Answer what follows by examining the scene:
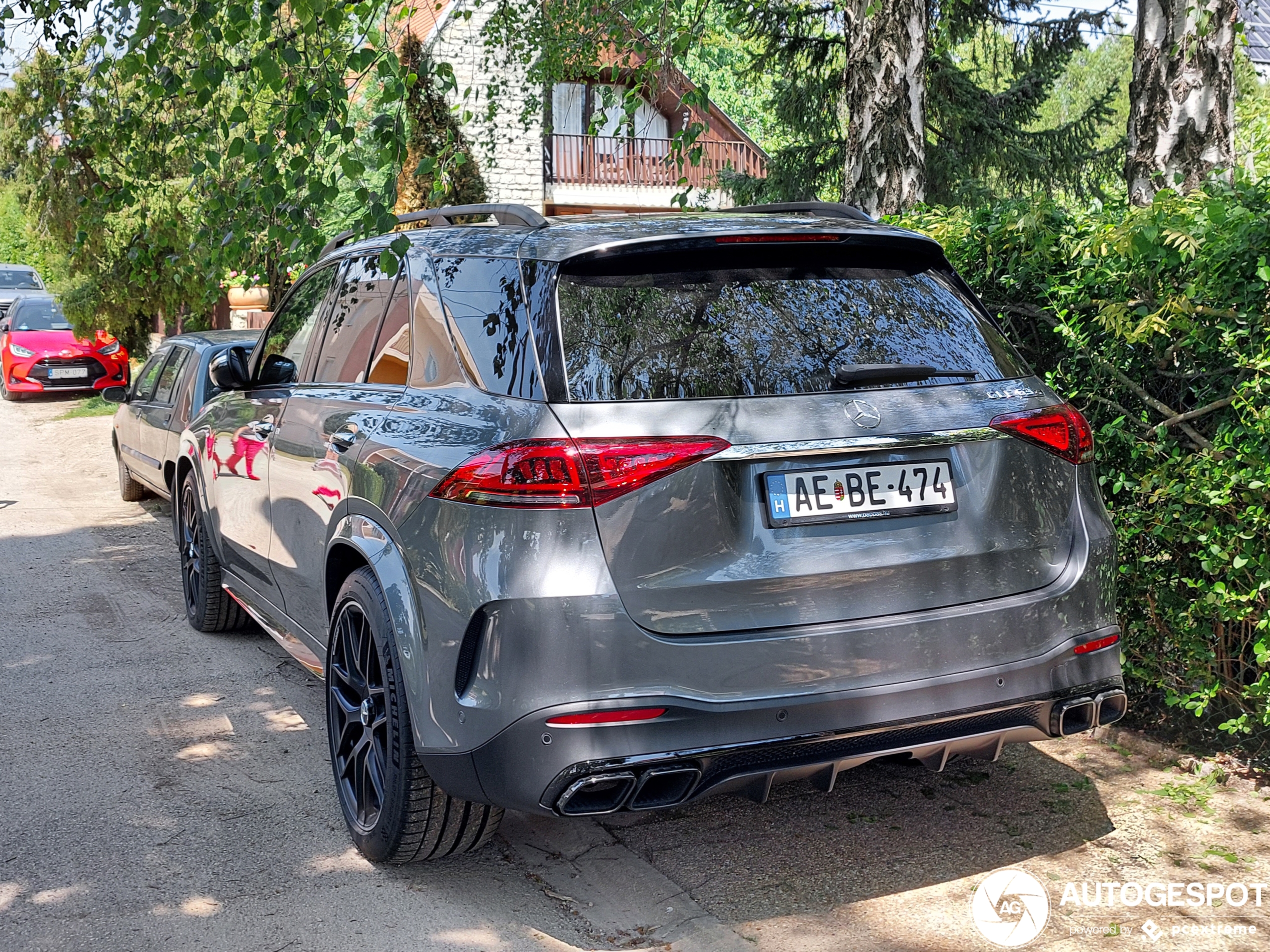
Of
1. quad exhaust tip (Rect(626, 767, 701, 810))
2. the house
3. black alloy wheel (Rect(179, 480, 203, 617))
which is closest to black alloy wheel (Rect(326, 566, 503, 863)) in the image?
quad exhaust tip (Rect(626, 767, 701, 810))

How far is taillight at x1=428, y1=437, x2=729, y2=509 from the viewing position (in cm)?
312

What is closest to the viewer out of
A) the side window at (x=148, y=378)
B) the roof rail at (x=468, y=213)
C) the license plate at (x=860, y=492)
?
the license plate at (x=860, y=492)

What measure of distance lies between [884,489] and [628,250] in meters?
0.94

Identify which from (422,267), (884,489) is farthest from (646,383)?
(422,267)

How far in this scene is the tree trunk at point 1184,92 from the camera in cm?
675

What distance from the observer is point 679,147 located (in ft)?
27.2

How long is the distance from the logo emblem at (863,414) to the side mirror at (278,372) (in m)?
2.66

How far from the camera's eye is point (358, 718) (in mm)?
4094

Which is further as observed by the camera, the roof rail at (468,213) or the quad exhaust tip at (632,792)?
the roof rail at (468,213)

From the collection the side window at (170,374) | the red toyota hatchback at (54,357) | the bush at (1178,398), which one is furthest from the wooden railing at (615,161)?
the bush at (1178,398)

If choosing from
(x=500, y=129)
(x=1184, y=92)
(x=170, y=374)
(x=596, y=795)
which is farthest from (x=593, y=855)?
(x=500, y=129)

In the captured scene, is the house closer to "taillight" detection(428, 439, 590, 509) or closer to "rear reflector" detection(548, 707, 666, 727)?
"taillight" detection(428, 439, 590, 509)

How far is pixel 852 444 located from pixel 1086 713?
1.05 meters

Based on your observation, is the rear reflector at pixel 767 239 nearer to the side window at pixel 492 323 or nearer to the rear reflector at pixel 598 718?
the side window at pixel 492 323
